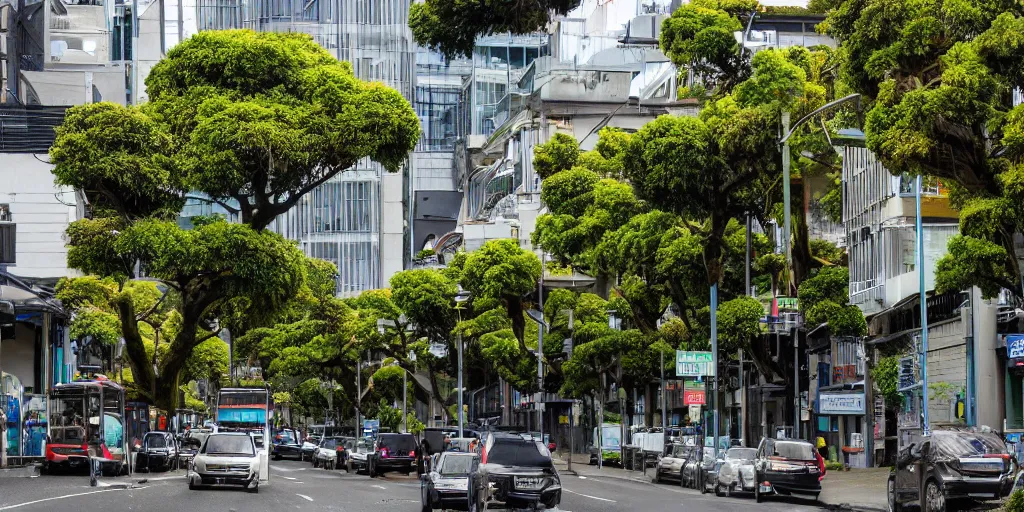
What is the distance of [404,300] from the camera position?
76062 mm

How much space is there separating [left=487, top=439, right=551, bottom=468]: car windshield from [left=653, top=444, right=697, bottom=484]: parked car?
17.6 meters

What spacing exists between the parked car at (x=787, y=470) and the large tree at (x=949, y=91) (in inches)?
382

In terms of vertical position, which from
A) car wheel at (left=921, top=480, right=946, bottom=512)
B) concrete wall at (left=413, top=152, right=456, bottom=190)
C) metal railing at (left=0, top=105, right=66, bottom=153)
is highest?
concrete wall at (left=413, top=152, right=456, bottom=190)

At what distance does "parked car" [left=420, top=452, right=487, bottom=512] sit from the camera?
27016mm

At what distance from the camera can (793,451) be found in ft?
114

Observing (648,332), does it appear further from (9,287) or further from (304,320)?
(304,320)

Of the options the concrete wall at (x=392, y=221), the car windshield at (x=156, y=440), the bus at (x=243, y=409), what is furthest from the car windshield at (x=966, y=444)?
the concrete wall at (x=392, y=221)

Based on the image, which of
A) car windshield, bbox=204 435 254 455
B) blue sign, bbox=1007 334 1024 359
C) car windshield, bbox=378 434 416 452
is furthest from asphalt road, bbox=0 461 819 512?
car windshield, bbox=378 434 416 452

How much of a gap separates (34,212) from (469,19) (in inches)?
1937

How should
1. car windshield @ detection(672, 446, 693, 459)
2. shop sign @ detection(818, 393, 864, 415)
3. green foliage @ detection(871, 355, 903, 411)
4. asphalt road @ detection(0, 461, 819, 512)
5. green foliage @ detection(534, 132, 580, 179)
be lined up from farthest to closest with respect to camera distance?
green foliage @ detection(534, 132, 580, 179) → shop sign @ detection(818, 393, 864, 415) → green foliage @ detection(871, 355, 903, 411) → car windshield @ detection(672, 446, 693, 459) → asphalt road @ detection(0, 461, 819, 512)

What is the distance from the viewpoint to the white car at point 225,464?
114 ft

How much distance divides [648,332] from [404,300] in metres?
20.8

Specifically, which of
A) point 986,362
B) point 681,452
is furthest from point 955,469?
point 681,452

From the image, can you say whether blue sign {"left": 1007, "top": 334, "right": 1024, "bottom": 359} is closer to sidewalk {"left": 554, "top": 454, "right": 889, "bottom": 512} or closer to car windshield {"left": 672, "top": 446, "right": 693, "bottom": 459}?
sidewalk {"left": 554, "top": 454, "right": 889, "bottom": 512}
